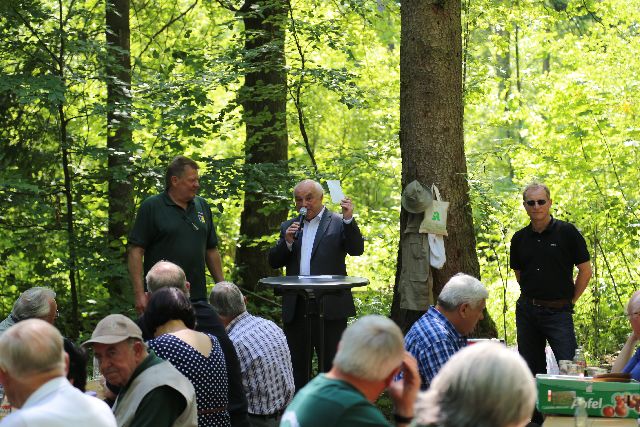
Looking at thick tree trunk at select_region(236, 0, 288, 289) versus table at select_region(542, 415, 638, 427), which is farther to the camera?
thick tree trunk at select_region(236, 0, 288, 289)

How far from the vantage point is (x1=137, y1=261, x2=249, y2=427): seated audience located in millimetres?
5258

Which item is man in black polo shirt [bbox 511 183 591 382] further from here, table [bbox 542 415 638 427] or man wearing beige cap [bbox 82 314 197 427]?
man wearing beige cap [bbox 82 314 197 427]

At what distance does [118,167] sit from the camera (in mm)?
9492

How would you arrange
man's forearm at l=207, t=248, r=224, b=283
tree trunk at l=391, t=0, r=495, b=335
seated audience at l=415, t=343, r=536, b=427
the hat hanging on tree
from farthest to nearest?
tree trunk at l=391, t=0, r=495, b=335, the hat hanging on tree, man's forearm at l=207, t=248, r=224, b=283, seated audience at l=415, t=343, r=536, b=427

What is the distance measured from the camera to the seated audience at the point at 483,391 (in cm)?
266

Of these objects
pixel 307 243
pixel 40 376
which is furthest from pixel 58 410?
pixel 307 243

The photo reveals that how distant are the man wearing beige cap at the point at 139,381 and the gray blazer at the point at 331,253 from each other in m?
3.33

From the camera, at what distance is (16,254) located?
10250 mm

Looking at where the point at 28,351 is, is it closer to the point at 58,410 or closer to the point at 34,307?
the point at 58,410

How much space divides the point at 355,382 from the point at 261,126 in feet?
26.3

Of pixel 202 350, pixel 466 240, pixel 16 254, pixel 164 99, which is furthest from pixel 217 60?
pixel 202 350

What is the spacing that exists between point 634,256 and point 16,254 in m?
6.76

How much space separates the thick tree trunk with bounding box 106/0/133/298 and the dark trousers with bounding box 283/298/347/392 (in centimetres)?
246

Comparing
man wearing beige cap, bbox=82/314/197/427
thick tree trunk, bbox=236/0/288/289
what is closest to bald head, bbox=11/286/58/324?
man wearing beige cap, bbox=82/314/197/427
